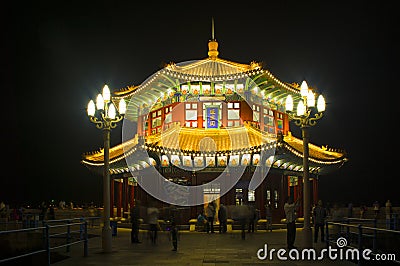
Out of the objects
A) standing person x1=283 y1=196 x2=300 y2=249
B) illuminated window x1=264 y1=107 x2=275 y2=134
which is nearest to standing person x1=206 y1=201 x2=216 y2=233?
standing person x1=283 y1=196 x2=300 y2=249

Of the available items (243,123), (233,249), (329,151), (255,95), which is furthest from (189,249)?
(329,151)

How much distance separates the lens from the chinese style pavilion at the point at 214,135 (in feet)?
92.4

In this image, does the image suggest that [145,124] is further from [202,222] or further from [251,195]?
[202,222]

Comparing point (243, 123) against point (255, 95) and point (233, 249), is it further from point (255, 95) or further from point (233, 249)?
point (233, 249)

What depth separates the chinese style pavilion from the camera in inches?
1109

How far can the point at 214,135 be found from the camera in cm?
3008

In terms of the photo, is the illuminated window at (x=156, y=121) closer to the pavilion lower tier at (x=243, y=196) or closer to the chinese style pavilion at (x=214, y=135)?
the chinese style pavilion at (x=214, y=135)

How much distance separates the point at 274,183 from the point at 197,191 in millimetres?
4876

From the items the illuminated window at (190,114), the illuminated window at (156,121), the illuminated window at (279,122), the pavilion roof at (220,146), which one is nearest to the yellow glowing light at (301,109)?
the pavilion roof at (220,146)

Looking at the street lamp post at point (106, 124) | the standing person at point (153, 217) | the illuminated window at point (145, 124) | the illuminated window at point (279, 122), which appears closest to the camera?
the street lamp post at point (106, 124)

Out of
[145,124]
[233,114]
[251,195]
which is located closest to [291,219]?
[251,195]

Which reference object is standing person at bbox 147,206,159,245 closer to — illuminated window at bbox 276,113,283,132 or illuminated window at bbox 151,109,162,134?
illuminated window at bbox 151,109,162,134

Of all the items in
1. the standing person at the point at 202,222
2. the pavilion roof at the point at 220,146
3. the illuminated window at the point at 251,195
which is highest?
the pavilion roof at the point at 220,146

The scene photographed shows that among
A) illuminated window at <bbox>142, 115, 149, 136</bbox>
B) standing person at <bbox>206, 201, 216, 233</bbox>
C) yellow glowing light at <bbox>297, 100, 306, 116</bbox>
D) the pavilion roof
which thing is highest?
illuminated window at <bbox>142, 115, 149, 136</bbox>
